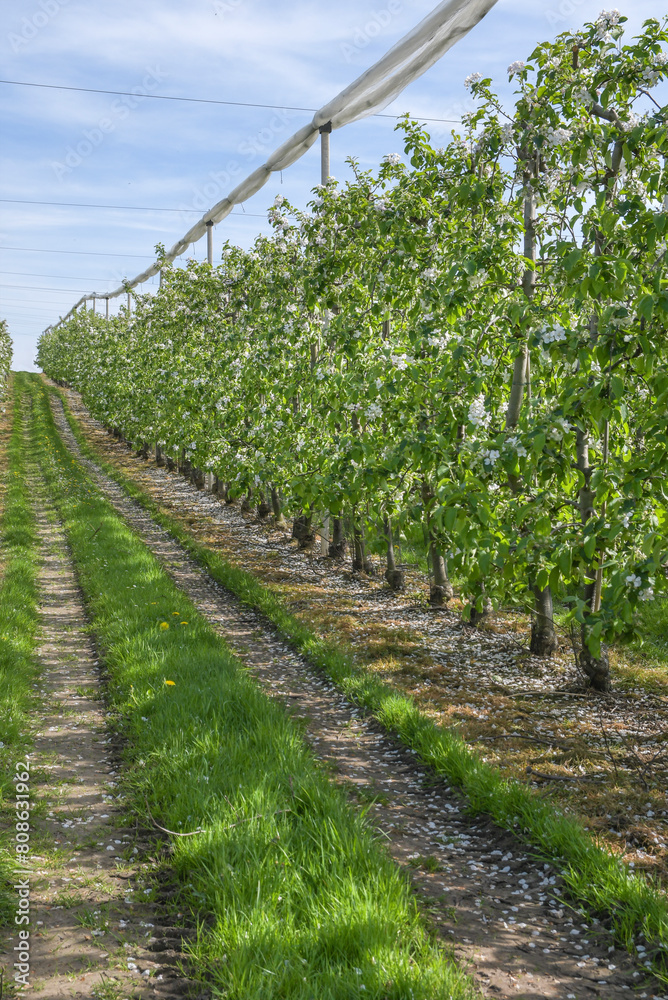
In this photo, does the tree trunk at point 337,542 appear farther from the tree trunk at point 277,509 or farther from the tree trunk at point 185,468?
the tree trunk at point 185,468

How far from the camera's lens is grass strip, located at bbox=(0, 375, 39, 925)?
3.56m

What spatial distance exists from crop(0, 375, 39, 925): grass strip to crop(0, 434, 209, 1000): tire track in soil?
0.11 metres

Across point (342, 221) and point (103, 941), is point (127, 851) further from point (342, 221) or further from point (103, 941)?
point (342, 221)

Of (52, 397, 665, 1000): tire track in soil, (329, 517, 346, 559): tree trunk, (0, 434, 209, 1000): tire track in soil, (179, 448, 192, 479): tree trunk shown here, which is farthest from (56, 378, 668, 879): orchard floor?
(179, 448, 192, 479): tree trunk

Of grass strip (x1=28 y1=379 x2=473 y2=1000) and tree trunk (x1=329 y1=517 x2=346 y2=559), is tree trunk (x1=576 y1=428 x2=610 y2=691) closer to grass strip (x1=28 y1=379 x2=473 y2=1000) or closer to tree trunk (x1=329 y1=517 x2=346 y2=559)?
grass strip (x1=28 y1=379 x2=473 y2=1000)

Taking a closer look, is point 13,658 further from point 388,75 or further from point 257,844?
point 388,75

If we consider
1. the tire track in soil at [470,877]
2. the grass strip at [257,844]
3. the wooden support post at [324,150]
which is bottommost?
the tire track in soil at [470,877]

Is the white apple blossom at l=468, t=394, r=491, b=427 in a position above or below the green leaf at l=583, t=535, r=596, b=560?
above

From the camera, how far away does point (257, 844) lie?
11.4 feet

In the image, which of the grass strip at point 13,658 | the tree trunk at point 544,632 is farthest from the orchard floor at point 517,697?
the grass strip at point 13,658

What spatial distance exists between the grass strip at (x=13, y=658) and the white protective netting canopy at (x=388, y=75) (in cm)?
643

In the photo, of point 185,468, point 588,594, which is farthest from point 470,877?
point 185,468

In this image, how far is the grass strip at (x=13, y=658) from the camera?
356cm

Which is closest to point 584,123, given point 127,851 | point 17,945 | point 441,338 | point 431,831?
point 441,338
